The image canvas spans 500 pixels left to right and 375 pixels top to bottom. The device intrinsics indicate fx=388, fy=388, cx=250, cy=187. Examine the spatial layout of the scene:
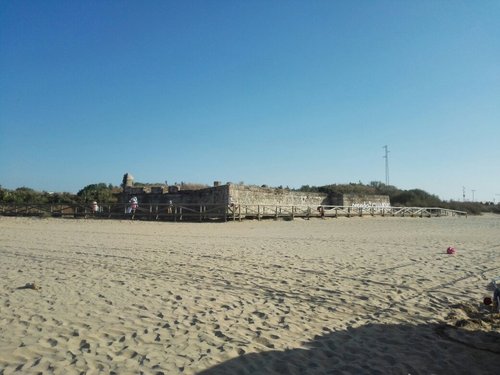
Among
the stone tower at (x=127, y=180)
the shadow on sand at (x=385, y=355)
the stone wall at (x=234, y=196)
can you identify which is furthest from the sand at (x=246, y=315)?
the stone tower at (x=127, y=180)

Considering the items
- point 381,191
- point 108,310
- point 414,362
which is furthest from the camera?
point 381,191

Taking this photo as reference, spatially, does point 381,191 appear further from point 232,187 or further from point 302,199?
point 232,187

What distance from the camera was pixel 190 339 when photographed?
15.2 feet

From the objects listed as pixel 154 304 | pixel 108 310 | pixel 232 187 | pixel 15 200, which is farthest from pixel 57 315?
pixel 15 200

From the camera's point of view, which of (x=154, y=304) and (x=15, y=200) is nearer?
(x=154, y=304)

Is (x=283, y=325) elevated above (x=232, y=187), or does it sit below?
below

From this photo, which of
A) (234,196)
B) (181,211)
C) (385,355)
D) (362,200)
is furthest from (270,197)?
(385,355)

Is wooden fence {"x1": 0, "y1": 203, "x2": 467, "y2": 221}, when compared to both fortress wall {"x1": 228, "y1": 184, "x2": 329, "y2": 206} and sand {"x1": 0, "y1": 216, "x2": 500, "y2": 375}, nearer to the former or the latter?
fortress wall {"x1": 228, "y1": 184, "x2": 329, "y2": 206}

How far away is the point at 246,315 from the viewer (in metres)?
5.53

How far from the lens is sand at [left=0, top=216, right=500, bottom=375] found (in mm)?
4090

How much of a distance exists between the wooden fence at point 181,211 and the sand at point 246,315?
15.6 m

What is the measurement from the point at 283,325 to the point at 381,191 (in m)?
51.8

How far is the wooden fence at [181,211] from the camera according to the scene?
2578cm

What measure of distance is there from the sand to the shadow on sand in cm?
2
